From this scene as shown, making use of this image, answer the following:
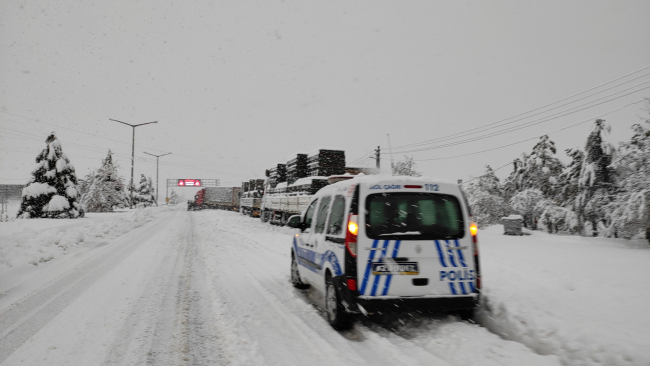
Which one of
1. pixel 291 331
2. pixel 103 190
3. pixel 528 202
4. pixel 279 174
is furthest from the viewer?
pixel 103 190

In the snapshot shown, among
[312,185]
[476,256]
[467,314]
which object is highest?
[312,185]

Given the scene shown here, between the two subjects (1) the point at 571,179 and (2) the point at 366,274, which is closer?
(2) the point at 366,274

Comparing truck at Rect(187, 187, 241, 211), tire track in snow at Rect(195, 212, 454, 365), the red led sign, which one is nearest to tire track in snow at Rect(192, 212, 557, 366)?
tire track in snow at Rect(195, 212, 454, 365)

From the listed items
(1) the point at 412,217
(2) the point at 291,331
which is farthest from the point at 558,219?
(2) the point at 291,331

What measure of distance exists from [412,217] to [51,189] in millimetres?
29692

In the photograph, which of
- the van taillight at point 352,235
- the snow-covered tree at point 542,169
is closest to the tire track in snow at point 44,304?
the van taillight at point 352,235

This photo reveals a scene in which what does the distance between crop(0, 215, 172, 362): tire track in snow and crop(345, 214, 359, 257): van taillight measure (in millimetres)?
3609

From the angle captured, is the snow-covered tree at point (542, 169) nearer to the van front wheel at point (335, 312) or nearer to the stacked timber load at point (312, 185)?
the stacked timber load at point (312, 185)

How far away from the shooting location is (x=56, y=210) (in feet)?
86.3

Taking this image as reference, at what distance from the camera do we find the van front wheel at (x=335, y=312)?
15.2 ft

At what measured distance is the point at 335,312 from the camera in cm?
472

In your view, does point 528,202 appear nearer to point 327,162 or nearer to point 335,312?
point 327,162

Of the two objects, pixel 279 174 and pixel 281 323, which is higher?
pixel 279 174

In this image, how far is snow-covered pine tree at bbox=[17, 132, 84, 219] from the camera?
26.2 m
